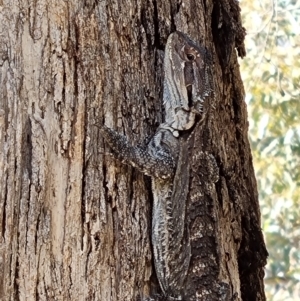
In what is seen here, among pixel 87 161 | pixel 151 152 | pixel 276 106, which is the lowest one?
pixel 87 161

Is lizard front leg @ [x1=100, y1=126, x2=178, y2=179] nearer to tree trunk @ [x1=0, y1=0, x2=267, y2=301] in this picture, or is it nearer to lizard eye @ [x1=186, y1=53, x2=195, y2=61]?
tree trunk @ [x1=0, y1=0, x2=267, y2=301]

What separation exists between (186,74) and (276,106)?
16.4 feet

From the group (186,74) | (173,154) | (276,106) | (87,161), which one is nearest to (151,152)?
(173,154)

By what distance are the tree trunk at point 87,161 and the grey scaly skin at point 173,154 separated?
5 cm

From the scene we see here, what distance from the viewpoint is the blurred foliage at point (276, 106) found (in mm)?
8727

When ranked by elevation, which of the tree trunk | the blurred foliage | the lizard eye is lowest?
the tree trunk

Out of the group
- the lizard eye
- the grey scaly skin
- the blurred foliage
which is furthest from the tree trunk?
the blurred foliage

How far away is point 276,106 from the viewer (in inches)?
343

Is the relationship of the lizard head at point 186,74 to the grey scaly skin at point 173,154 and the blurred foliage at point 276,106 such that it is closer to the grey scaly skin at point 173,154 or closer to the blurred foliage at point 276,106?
the grey scaly skin at point 173,154

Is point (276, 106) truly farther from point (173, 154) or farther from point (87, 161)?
point (87, 161)

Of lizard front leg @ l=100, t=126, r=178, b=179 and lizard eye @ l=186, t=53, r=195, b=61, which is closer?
lizard front leg @ l=100, t=126, r=178, b=179

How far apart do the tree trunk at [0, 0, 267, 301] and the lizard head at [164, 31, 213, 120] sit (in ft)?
0.23

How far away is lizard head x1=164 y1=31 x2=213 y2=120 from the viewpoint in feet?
12.2

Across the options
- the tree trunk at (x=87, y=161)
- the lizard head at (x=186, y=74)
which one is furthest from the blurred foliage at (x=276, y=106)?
the tree trunk at (x=87, y=161)
